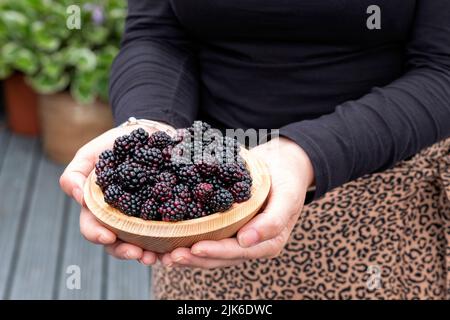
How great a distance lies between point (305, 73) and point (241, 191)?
0.25 metres

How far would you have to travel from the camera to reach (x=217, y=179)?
0.93m

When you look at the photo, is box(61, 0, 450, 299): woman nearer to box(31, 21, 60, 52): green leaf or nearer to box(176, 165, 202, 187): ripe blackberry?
box(176, 165, 202, 187): ripe blackberry

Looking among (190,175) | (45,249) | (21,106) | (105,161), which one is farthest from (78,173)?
(21,106)

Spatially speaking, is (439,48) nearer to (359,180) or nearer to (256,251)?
(359,180)

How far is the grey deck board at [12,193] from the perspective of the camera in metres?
2.26

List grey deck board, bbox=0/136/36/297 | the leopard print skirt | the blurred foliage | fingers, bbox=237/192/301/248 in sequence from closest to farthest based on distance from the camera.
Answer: fingers, bbox=237/192/301/248 < the leopard print skirt < grey deck board, bbox=0/136/36/297 < the blurred foliage

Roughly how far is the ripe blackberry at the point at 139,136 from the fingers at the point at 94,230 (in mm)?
120

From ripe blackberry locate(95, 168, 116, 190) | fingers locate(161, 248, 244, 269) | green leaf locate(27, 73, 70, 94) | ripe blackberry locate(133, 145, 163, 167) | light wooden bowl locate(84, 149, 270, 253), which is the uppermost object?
ripe blackberry locate(133, 145, 163, 167)

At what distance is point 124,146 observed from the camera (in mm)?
936

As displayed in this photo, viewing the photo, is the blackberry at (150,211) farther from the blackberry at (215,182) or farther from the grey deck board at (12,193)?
the grey deck board at (12,193)

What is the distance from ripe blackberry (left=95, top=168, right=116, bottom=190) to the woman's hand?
0.13 m

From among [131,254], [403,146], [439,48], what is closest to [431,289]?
[403,146]

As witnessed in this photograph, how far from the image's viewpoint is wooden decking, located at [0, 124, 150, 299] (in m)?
2.12

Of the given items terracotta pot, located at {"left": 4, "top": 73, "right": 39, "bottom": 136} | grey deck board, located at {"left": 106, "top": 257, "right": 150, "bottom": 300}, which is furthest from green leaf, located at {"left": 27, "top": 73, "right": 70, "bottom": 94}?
grey deck board, located at {"left": 106, "top": 257, "right": 150, "bottom": 300}
